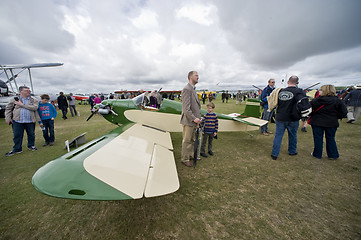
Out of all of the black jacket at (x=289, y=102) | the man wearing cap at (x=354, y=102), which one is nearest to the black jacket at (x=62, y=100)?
the black jacket at (x=289, y=102)

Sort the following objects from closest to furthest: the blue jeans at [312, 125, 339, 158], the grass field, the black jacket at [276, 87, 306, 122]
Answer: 1. the grass field
2. the black jacket at [276, 87, 306, 122]
3. the blue jeans at [312, 125, 339, 158]

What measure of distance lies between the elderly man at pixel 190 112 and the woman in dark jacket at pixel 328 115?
9.66ft

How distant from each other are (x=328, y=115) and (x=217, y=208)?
341cm

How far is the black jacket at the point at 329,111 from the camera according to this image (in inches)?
115

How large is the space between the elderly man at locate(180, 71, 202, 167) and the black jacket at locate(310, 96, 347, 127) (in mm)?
2947

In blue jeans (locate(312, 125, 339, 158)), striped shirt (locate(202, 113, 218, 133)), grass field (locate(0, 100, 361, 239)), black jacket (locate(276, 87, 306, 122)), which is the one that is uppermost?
black jacket (locate(276, 87, 306, 122))

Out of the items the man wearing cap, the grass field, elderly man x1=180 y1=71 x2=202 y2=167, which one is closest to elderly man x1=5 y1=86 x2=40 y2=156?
the grass field

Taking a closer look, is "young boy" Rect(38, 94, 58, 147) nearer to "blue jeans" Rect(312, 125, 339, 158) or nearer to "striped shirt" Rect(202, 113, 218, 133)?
"striped shirt" Rect(202, 113, 218, 133)

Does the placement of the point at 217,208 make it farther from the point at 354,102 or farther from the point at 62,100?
the point at 62,100

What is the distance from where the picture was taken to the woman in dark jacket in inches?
116

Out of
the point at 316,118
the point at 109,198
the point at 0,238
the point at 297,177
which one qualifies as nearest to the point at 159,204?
the point at 109,198

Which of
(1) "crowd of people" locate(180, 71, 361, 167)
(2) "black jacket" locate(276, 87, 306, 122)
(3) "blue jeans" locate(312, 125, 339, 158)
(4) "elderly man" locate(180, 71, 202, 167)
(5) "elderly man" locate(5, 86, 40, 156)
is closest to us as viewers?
(4) "elderly man" locate(180, 71, 202, 167)

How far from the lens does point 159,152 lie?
7.61ft

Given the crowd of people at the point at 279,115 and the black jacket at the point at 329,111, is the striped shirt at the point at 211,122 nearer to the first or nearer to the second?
the crowd of people at the point at 279,115
